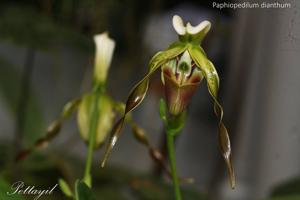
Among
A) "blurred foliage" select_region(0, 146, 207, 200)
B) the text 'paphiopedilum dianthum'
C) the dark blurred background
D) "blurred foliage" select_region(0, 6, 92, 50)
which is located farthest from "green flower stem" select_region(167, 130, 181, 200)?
"blurred foliage" select_region(0, 6, 92, 50)

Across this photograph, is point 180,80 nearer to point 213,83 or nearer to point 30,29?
point 213,83

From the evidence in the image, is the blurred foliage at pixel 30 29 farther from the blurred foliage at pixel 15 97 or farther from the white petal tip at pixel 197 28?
the white petal tip at pixel 197 28

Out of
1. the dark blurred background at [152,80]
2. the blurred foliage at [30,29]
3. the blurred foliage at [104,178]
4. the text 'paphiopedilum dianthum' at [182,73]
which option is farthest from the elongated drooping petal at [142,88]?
the blurred foliage at [30,29]

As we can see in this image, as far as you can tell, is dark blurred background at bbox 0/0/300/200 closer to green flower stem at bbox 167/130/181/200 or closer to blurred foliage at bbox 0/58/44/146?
blurred foliage at bbox 0/58/44/146

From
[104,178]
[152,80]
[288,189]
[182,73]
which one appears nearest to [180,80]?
[182,73]

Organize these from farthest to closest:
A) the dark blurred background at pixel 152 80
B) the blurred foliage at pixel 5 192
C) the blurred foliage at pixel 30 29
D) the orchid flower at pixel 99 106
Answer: the blurred foliage at pixel 30 29
the dark blurred background at pixel 152 80
the orchid flower at pixel 99 106
the blurred foliage at pixel 5 192

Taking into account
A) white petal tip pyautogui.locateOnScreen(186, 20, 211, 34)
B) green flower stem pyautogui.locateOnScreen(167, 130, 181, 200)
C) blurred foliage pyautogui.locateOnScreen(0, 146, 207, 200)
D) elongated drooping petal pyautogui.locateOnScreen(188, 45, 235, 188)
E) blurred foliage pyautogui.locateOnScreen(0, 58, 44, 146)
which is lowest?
blurred foliage pyautogui.locateOnScreen(0, 146, 207, 200)

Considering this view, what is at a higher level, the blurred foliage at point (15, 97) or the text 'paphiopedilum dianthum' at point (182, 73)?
the text 'paphiopedilum dianthum' at point (182, 73)

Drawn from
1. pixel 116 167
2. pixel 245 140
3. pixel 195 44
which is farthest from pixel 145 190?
pixel 195 44
